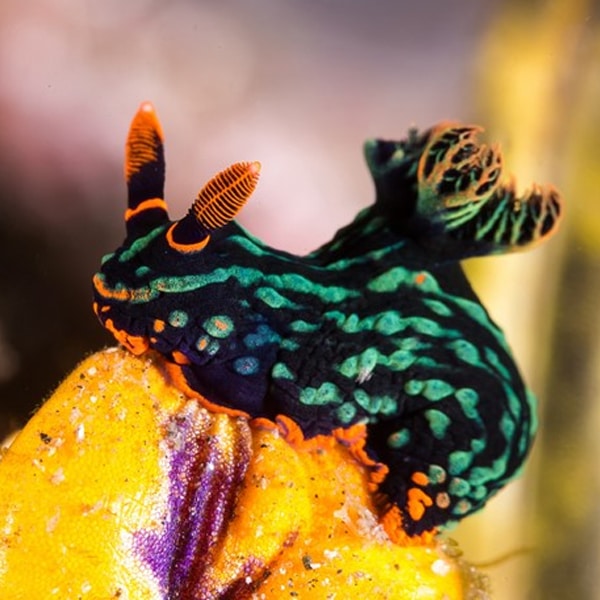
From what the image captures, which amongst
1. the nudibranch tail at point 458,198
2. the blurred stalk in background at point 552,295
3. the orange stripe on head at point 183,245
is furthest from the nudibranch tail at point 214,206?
the blurred stalk in background at point 552,295

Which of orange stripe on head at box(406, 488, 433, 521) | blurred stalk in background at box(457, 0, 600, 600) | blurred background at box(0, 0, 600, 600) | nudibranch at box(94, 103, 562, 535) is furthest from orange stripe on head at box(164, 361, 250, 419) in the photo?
blurred stalk in background at box(457, 0, 600, 600)

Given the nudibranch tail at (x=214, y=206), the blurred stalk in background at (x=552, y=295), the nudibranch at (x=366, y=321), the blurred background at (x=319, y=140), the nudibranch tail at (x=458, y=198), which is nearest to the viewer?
the nudibranch tail at (x=214, y=206)

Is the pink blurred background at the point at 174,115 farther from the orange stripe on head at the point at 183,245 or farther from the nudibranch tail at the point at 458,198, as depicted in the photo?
the nudibranch tail at the point at 458,198

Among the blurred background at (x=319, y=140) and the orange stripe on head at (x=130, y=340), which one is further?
the blurred background at (x=319, y=140)

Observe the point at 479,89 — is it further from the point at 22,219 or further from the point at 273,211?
the point at 22,219

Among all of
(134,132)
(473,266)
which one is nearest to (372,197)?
(473,266)

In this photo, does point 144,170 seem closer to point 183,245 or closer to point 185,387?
point 183,245

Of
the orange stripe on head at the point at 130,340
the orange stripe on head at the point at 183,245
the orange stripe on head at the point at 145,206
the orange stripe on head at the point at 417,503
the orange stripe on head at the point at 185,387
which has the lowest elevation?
the orange stripe on head at the point at 417,503
